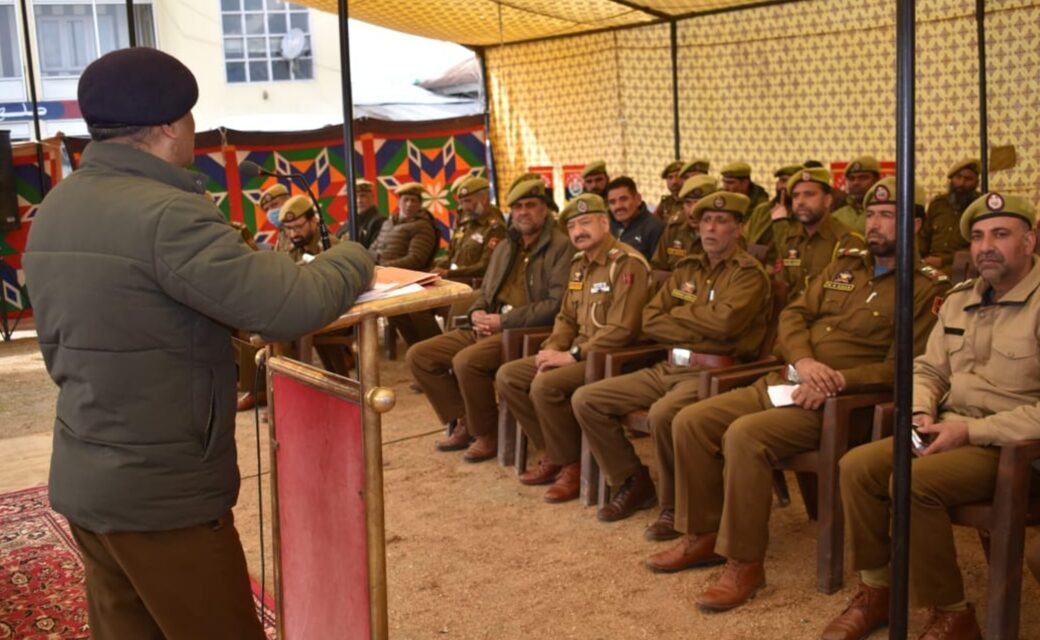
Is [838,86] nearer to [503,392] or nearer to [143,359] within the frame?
[503,392]

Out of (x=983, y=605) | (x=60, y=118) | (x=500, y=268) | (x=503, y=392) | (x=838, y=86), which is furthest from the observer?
(x=60, y=118)

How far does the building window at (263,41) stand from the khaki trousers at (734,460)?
16337 millimetres

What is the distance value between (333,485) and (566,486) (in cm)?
250

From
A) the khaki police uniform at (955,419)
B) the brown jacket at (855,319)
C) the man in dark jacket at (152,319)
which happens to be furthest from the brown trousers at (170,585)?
the brown jacket at (855,319)

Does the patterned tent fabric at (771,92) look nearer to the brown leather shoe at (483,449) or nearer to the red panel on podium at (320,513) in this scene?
the brown leather shoe at (483,449)

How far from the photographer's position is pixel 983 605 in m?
3.30

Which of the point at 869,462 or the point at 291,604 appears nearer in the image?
the point at 291,604

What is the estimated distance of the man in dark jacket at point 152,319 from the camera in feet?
5.75

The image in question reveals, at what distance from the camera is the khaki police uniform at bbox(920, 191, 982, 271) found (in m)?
6.57

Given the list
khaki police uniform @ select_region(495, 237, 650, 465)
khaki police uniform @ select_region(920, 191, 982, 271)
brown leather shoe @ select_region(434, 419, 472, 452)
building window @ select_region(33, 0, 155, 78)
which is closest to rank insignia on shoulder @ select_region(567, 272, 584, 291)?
khaki police uniform @ select_region(495, 237, 650, 465)

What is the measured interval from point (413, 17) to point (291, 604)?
662cm

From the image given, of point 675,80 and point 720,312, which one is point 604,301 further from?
point 675,80

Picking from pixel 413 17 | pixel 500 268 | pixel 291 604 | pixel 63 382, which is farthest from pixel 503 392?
pixel 413 17

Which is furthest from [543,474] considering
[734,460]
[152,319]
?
[152,319]
